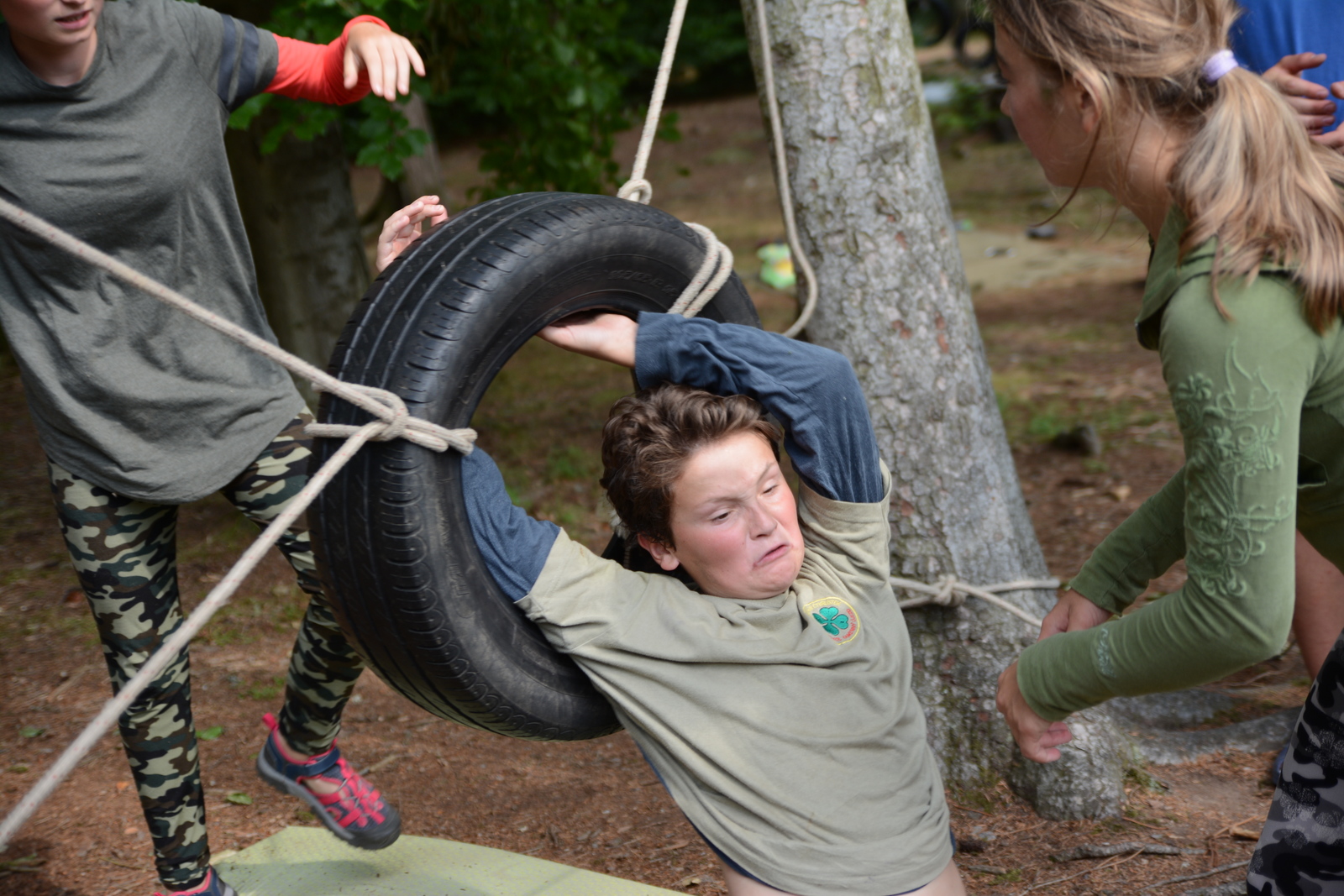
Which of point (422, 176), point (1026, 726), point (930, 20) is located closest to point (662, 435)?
point (1026, 726)

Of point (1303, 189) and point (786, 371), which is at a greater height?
point (1303, 189)

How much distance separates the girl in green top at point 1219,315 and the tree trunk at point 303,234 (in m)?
3.95

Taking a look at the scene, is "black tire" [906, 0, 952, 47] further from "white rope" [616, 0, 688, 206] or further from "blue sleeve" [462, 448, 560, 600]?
"blue sleeve" [462, 448, 560, 600]

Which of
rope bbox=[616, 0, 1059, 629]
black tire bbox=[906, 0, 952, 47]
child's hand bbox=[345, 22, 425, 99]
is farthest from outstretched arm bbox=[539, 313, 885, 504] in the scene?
black tire bbox=[906, 0, 952, 47]

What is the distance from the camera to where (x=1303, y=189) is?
1.16 m

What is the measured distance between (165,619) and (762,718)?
114 centimetres

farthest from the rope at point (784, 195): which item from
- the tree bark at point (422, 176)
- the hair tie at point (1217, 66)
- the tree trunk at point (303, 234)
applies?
the tree bark at point (422, 176)

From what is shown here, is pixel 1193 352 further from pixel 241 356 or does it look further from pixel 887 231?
pixel 241 356

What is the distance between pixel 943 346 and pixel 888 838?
1252 mm

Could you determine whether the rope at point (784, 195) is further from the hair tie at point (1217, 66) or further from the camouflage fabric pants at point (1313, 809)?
the hair tie at point (1217, 66)

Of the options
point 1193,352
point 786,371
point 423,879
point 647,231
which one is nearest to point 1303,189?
point 1193,352

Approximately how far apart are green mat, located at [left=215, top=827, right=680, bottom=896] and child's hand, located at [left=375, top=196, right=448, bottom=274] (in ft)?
4.16

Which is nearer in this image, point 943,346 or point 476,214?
point 476,214

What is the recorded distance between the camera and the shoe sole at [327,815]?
2.27 m
